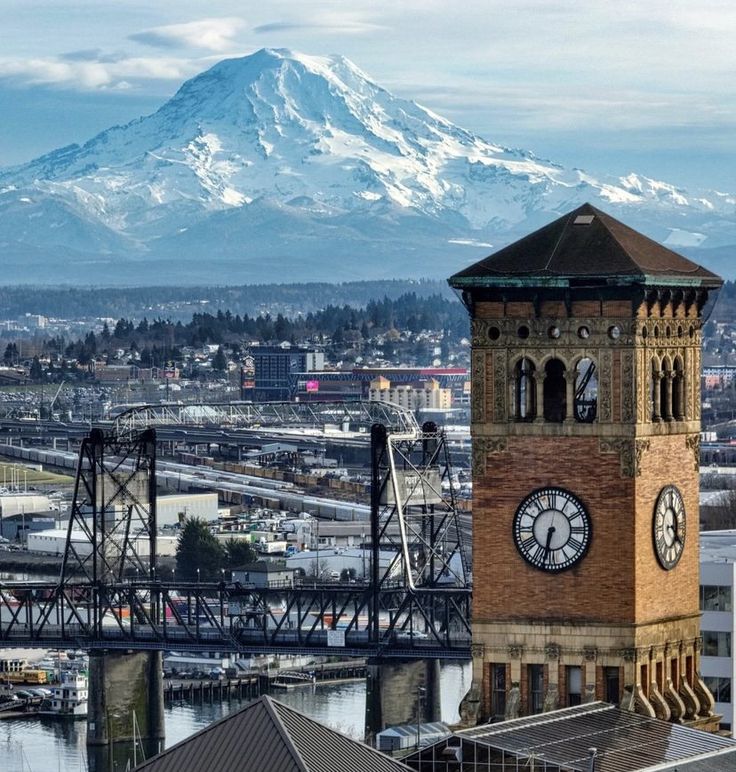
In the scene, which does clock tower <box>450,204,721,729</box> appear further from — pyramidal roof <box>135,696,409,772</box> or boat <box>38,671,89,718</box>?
boat <box>38,671,89,718</box>

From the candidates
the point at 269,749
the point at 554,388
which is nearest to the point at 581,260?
the point at 554,388

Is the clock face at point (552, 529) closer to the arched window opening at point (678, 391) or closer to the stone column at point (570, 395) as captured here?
the stone column at point (570, 395)

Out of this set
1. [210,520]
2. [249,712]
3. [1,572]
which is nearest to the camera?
[249,712]

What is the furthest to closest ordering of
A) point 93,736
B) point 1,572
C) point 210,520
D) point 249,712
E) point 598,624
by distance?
point 210,520 < point 1,572 < point 93,736 < point 598,624 < point 249,712

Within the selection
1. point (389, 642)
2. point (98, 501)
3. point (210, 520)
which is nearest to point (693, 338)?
point (389, 642)

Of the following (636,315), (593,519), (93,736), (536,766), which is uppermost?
(636,315)

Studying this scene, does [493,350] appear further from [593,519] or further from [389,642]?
[389,642]

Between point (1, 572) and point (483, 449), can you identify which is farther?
point (1, 572)

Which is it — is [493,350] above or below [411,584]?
above
